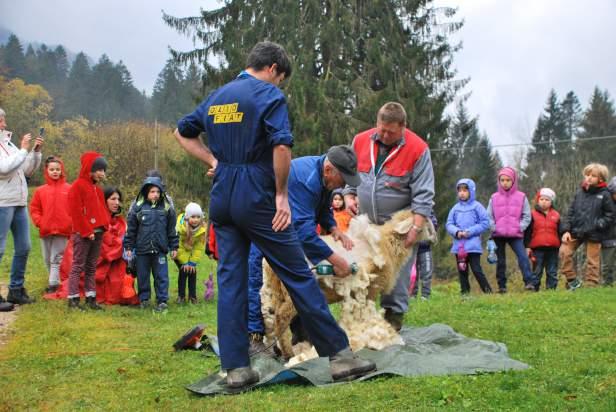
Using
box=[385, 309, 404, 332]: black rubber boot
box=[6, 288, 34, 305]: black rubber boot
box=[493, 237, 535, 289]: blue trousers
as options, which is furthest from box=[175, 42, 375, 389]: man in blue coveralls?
box=[493, 237, 535, 289]: blue trousers

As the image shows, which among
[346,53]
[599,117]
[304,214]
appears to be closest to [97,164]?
[304,214]

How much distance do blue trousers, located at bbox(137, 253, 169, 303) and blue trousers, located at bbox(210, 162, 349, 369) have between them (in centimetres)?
548

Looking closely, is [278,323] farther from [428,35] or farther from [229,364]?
[428,35]

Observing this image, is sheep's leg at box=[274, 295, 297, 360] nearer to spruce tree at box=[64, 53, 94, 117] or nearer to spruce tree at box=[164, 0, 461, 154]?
spruce tree at box=[164, 0, 461, 154]

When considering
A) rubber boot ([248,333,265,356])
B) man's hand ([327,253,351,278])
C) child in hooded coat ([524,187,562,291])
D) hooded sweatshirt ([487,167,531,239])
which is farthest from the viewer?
child in hooded coat ([524,187,562,291])

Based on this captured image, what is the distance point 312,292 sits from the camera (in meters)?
4.96

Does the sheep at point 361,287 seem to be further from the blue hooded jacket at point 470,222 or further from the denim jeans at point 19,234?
the blue hooded jacket at point 470,222

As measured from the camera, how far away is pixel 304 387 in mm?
4988

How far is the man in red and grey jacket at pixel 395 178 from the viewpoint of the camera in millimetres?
6480

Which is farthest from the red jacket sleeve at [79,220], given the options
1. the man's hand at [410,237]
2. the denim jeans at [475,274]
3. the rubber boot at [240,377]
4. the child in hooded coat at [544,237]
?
the child in hooded coat at [544,237]

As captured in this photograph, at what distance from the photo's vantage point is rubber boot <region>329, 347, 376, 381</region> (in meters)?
4.98

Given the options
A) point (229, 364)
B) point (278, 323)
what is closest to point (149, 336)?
point (278, 323)

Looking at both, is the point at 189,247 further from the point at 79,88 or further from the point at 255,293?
the point at 79,88

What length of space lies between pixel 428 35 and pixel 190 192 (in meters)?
11.7
